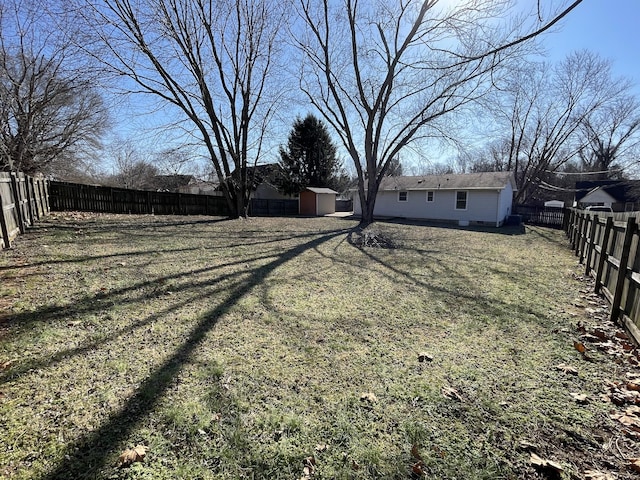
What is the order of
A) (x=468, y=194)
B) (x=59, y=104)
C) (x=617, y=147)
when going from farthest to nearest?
(x=617, y=147) < (x=468, y=194) < (x=59, y=104)

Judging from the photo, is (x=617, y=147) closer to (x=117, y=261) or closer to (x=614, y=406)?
(x=614, y=406)

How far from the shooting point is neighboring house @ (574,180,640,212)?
27.7 metres

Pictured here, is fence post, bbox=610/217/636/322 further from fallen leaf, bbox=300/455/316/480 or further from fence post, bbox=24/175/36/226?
fence post, bbox=24/175/36/226

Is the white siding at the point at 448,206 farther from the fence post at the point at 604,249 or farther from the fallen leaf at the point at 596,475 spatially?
the fallen leaf at the point at 596,475

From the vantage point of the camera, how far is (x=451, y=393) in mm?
2525

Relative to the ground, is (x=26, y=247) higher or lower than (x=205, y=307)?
higher

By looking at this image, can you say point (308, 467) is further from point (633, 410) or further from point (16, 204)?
point (16, 204)

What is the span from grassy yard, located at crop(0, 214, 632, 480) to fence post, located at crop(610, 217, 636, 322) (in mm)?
501

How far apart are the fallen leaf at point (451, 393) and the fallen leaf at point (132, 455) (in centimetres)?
223

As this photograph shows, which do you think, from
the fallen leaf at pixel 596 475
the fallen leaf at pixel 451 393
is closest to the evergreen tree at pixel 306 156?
the fallen leaf at pixel 451 393

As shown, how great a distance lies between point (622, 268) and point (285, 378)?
14.5 ft

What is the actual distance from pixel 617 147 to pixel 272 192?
37808mm

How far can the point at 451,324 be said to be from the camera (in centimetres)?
394

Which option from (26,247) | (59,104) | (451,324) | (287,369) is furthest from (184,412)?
(59,104)
